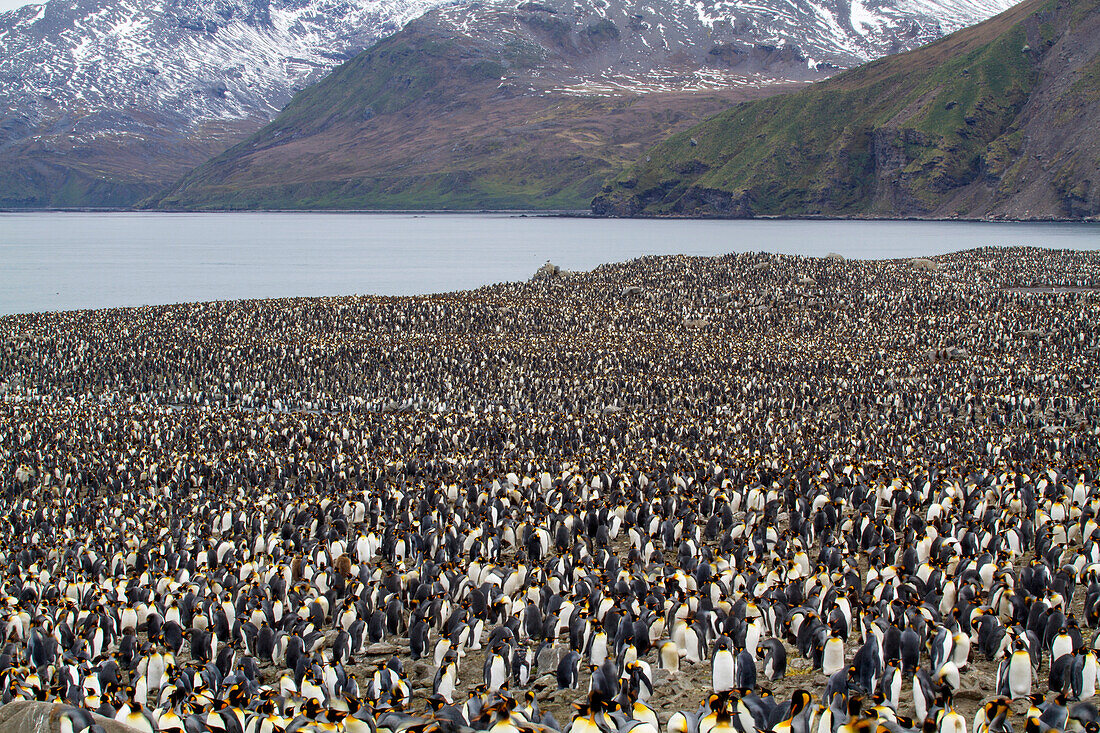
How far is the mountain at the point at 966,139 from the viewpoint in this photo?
162 metres

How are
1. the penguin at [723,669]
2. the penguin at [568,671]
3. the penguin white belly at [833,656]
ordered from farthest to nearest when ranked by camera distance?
the penguin at [568,671], the penguin white belly at [833,656], the penguin at [723,669]

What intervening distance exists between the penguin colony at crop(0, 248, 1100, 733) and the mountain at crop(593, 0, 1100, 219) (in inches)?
5576

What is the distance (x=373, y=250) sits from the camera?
131 meters

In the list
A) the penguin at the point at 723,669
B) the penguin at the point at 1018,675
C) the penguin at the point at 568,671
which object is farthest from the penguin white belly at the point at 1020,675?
the penguin at the point at 568,671

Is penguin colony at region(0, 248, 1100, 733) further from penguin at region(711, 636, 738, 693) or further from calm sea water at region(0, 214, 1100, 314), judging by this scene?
calm sea water at region(0, 214, 1100, 314)

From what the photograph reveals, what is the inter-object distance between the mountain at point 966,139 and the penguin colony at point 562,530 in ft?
465

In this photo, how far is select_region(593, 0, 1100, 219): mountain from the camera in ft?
532

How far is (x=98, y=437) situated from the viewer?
90.1 feet

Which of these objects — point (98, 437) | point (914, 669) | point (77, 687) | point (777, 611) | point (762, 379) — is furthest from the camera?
point (762, 379)

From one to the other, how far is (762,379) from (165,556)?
2057cm

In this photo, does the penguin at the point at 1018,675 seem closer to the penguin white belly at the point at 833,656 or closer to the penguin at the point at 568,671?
the penguin white belly at the point at 833,656

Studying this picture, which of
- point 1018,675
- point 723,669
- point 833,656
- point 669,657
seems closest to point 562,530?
point 669,657

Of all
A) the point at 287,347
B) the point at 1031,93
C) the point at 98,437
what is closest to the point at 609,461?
the point at 98,437

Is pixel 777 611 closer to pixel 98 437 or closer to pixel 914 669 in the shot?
pixel 914 669
